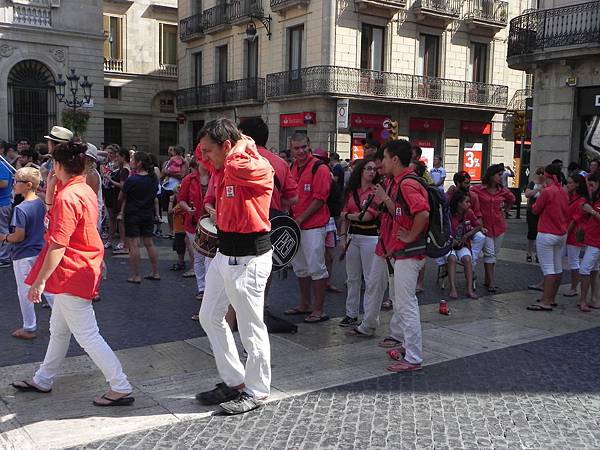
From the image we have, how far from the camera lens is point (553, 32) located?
1745cm

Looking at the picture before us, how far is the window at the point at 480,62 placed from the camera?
1228 inches

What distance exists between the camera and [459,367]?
18.6 ft

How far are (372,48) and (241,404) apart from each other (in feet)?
82.0

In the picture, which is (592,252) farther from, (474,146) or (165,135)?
(165,135)

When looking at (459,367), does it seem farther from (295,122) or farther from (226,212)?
(295,122)

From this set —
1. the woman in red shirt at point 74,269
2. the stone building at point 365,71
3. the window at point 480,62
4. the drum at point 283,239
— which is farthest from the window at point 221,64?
the woman in red shirt at point 74,269

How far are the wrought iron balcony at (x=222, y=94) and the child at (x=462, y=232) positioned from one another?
22.1 meters

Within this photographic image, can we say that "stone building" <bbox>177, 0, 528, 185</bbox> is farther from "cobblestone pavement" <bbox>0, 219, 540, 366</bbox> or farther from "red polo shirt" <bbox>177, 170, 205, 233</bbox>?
"red polo shirt" <bbox>177, 170, 205, 233</bbox>

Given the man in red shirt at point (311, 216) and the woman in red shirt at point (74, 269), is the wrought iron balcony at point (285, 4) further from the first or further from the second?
the woman in red shirt at point (74, 269)

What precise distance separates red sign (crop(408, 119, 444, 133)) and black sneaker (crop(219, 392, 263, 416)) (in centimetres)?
2559

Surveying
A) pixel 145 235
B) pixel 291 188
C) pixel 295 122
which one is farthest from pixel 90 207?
pixel 295 122

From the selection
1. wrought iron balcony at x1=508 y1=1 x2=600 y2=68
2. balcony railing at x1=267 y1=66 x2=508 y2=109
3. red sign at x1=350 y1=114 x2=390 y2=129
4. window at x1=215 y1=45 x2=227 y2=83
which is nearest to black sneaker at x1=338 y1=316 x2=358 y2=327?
wrought iron balcony at x1=508 y1=1 x2=600 y2=68

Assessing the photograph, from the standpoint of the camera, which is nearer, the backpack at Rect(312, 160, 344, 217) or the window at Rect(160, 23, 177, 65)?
the backpack at Rect(312, 160, 344, 217)

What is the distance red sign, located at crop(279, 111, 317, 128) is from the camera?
27003 mm
